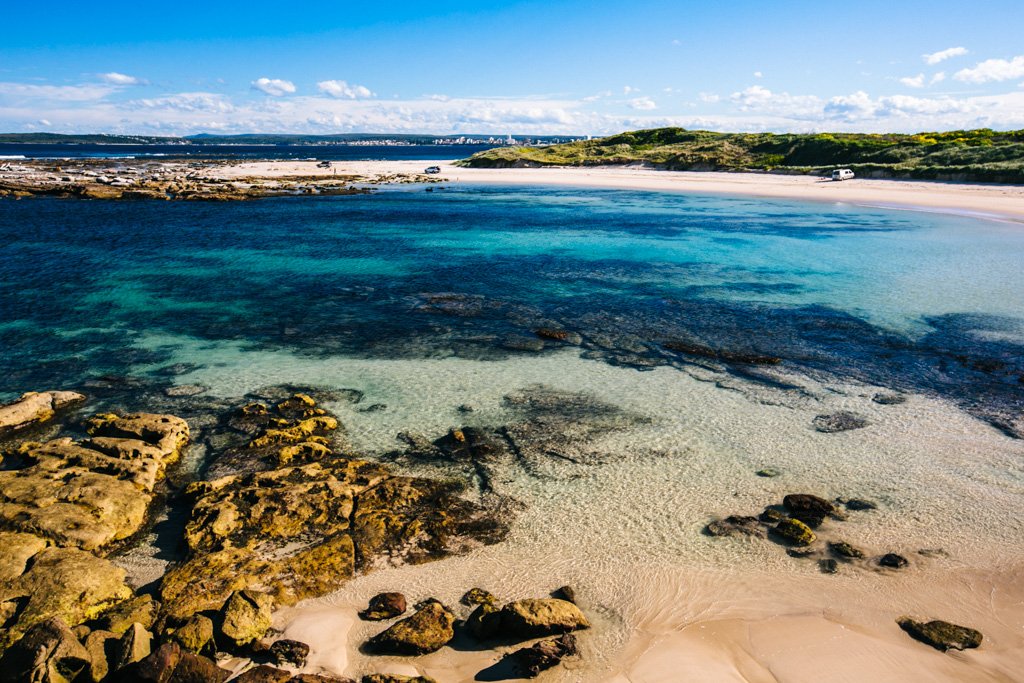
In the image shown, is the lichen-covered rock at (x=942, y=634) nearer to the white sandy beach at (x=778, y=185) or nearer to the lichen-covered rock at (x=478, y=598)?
the lichen-covered rock at (x=478, y=598)

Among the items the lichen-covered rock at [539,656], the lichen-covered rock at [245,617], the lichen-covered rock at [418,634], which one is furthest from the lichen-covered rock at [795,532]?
the lichen-covered rock at [245,617]

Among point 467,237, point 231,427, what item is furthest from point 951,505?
point 467,237

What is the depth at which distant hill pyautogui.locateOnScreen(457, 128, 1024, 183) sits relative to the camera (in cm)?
5397

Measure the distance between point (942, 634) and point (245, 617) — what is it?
26.6 feet

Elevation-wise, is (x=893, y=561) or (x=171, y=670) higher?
(x=171, y=670)

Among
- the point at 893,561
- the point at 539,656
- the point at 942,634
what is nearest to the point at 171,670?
the point at 539,656

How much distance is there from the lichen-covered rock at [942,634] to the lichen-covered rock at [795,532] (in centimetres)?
161

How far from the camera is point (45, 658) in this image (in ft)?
18.9

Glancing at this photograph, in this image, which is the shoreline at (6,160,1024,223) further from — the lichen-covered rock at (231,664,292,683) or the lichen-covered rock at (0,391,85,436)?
the lichen-covered rock at (231,664,292,683)

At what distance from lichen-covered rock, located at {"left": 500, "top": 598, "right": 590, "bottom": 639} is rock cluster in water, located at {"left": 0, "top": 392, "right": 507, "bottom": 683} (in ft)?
4.81

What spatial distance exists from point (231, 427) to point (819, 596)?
10879 mm

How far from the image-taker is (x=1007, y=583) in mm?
7590

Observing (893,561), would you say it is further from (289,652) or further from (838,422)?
(289,652)

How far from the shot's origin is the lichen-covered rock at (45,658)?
568cm
